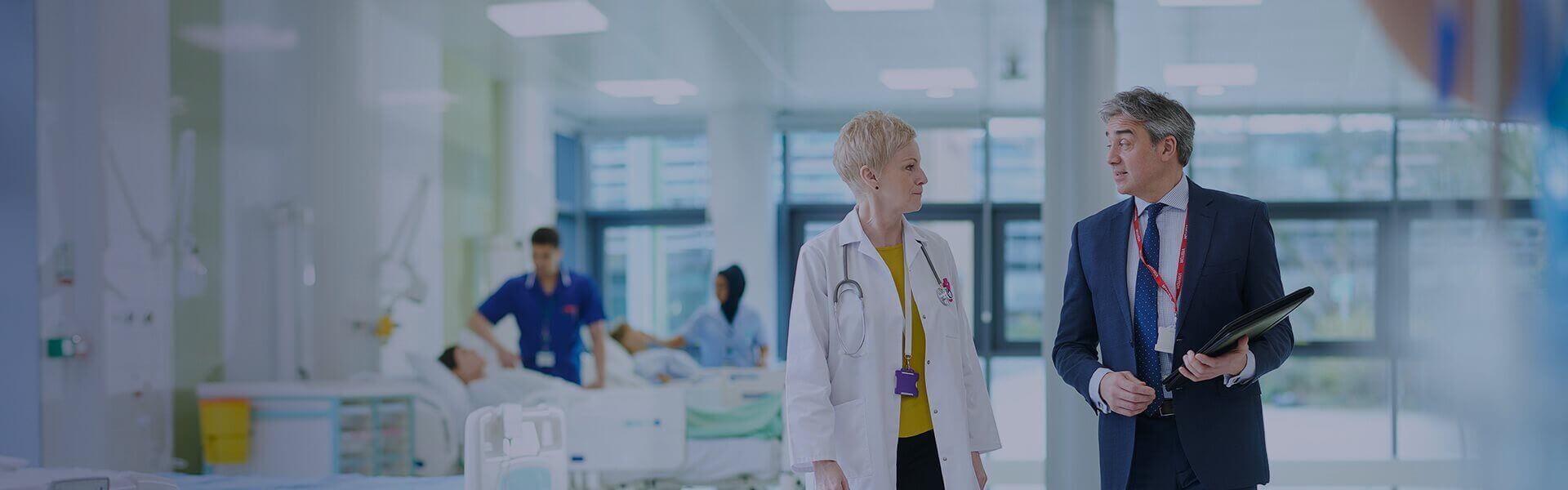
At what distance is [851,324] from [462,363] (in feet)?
13.6

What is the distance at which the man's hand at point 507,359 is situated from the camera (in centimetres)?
593

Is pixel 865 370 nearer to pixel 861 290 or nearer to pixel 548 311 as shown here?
pixel 861 290

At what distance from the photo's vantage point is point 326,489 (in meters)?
3.28

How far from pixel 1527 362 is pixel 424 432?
4.70 metres

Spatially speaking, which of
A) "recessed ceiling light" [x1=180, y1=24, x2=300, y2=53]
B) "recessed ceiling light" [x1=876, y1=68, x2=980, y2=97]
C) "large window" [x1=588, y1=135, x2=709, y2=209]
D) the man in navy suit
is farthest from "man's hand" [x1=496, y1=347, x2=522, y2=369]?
the man in navy suit

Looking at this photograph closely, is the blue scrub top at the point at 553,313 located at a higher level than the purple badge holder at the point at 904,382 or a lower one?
lower

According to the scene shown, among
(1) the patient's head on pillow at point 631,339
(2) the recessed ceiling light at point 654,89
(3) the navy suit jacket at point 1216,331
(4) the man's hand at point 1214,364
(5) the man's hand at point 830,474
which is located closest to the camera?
(4) the man's hand at point 1214,364

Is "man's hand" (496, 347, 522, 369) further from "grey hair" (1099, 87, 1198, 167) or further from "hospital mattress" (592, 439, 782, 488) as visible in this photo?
"grey hair" (1099, 87, 1198, 167)

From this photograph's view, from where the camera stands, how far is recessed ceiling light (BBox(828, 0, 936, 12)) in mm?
5266

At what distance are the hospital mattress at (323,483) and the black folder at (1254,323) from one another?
2.31 m

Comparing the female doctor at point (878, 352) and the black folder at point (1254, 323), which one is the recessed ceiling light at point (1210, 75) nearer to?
the female doctor at point (878, 352)

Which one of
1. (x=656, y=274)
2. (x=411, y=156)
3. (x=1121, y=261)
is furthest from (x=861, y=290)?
(x=656, y=274)

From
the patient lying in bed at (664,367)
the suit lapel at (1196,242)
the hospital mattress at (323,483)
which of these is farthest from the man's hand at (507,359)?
the suit lapel at (1196,242)

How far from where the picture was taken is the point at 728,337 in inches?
275
